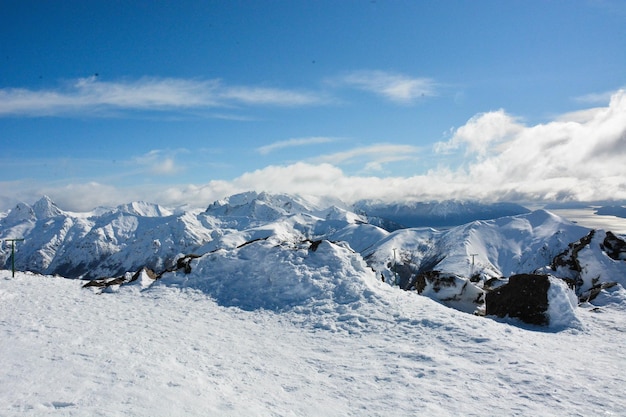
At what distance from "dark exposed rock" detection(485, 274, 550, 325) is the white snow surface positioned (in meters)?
0.94

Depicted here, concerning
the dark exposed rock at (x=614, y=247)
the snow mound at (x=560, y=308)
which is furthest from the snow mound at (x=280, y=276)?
the dark exposed rock at (x=614, y=247)

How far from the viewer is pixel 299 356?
16688mm

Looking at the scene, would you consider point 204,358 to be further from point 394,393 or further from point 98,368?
point 394,393

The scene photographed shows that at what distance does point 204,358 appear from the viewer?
1545 cm

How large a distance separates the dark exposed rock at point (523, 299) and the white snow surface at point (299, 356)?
37.0 inches

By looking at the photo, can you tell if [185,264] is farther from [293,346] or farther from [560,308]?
[560,308]

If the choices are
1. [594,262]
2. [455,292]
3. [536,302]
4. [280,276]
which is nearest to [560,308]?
[536,302]

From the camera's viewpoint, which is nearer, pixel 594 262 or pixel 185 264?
pixel 185 264

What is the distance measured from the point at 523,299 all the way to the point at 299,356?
1481 cm

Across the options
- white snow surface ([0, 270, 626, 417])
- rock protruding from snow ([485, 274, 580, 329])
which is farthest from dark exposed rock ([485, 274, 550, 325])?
white snow surface ([0, 270, 626, 417])

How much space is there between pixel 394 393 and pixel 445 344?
5.09 meters

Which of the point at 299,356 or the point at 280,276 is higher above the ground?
the point at 280,276

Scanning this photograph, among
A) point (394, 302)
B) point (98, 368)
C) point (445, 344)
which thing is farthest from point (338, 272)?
point (98, 368)

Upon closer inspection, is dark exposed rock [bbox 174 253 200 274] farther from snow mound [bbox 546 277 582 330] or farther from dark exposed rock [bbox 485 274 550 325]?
snow mound [bbox 546 277 582 330]
